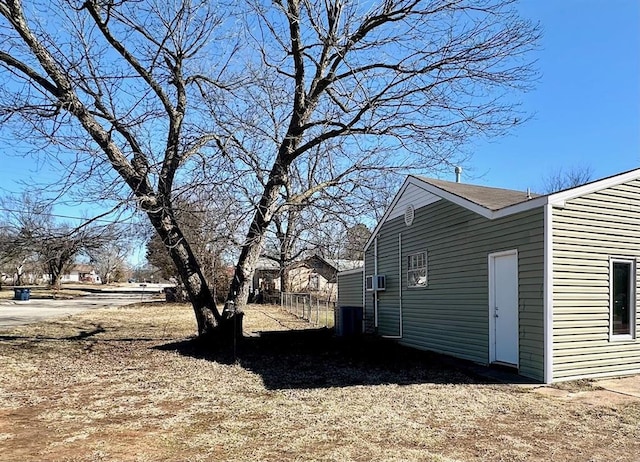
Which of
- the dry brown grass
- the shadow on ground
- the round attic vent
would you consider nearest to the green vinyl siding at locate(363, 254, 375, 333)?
the shadow on ground

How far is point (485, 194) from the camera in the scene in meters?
10.5

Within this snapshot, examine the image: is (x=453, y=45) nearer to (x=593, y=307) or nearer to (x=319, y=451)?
(x=593, y=307)

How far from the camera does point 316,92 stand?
34.2 feet

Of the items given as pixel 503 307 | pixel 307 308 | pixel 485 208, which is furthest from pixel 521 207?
pixel 307 308

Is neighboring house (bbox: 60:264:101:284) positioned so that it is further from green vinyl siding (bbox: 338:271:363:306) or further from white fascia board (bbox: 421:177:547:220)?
white fascia board (bbox: 421:177:547:220)

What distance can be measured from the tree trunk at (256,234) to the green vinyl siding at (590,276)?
18.2 ft

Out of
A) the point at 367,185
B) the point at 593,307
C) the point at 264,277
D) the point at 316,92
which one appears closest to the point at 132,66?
the point at 316,92

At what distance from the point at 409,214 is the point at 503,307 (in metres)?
4.25

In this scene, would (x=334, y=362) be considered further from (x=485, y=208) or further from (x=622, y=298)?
(x=622, y=298)

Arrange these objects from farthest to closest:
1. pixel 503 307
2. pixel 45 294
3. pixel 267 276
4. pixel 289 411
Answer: pixel 45 294 < pixel 267 276 < pixel 503 307 < pixel 289 411

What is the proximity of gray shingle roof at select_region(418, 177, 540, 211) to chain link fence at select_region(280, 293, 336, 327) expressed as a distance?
9061 mm

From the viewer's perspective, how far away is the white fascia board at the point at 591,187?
7.35 metres

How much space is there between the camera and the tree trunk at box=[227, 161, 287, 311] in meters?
10.5

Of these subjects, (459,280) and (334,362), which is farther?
(459,280)
